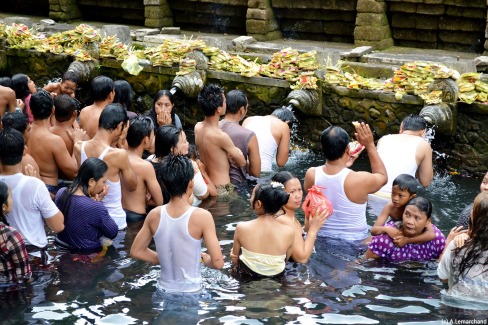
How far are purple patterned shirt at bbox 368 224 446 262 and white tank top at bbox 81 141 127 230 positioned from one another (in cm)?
241

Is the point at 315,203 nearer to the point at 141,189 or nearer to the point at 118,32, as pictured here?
the point at 141,189

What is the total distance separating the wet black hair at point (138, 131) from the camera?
7.54m

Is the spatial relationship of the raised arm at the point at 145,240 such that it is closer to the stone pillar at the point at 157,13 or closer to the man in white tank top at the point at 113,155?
the man in white tank top at the point at 113,155

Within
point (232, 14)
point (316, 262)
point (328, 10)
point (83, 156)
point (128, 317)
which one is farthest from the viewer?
point (232, 14)

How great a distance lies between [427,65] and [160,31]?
820 centimetres

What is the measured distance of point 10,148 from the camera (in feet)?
21.5

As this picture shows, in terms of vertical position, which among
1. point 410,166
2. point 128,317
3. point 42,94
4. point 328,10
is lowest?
point 128,317

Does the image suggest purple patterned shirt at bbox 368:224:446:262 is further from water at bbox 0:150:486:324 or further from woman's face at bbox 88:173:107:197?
woman's face at bbox 88:173:107:197

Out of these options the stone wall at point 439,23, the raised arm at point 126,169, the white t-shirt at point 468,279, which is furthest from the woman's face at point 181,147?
the stone wall at point 439,23

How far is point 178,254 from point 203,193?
244cm

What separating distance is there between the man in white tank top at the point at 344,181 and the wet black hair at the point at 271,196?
115 centimetres

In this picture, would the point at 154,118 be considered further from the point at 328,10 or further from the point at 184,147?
the point at 328,10

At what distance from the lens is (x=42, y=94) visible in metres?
8.05

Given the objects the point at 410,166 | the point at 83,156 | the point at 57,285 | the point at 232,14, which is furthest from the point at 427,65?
the point at 232,14
